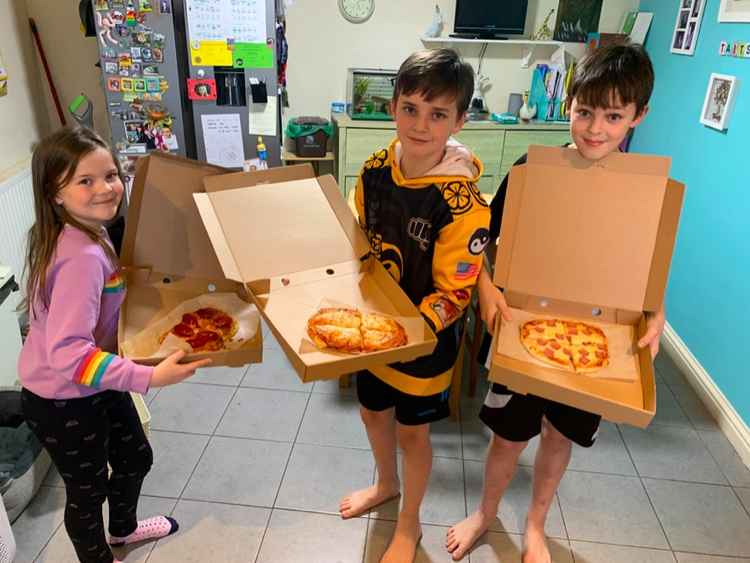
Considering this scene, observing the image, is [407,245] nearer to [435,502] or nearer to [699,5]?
[435,502]

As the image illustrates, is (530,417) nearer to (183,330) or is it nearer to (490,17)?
(183,330)

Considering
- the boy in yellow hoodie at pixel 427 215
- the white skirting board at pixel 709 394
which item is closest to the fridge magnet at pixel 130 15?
the boy in yellow hoodie at pixel 427 215

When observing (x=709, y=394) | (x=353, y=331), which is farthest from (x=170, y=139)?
(x=709, y=394)

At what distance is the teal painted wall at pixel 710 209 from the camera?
7.37 ft

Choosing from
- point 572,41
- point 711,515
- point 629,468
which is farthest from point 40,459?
point 572,41

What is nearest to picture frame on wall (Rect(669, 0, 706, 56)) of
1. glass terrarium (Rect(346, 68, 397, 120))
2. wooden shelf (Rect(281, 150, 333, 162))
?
glass terrarium (Rect(346, 68, 397, 120))

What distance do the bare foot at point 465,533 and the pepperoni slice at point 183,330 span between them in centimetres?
102

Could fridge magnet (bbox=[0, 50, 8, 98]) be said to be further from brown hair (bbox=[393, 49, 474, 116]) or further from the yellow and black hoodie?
brown hair (bbox=[393, 49, 474, 116])

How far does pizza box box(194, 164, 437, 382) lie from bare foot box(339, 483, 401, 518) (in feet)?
2.61

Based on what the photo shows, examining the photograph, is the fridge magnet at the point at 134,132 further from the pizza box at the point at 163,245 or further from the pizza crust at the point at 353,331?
the pizza crust at the point at 353,331

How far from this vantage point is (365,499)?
1752 mm

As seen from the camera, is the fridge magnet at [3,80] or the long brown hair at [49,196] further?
the fridge magnet at [3,80]

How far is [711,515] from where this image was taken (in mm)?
1826

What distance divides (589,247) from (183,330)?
930mm
